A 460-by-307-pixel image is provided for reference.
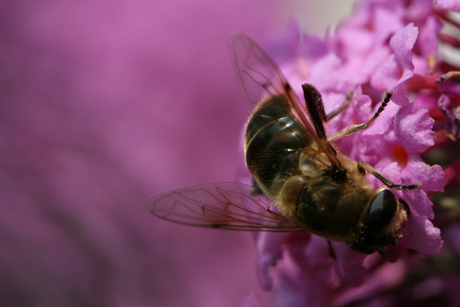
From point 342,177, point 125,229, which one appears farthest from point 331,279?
point 125,229

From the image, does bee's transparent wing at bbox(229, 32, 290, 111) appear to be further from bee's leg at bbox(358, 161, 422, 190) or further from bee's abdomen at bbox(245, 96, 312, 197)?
bee's leg at bbox(358, 161, 422, 190)

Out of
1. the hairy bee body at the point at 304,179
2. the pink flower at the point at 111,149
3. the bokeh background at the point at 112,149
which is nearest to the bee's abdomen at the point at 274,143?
the hairy bee body at the point at 304,179

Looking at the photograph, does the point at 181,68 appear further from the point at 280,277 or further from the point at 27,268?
the point at 280,277

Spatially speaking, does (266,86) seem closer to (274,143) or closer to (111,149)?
(274,143)

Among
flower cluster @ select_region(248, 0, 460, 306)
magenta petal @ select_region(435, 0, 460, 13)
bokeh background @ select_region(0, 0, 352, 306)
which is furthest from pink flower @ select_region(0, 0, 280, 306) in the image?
magenta petal @ select_region(435, 0, 460, 13)

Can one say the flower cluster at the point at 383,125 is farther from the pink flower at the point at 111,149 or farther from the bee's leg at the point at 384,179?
the pink flower at the point at 111,149

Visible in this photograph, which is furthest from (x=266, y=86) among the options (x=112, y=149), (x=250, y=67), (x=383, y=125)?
(x=112, y=149)
